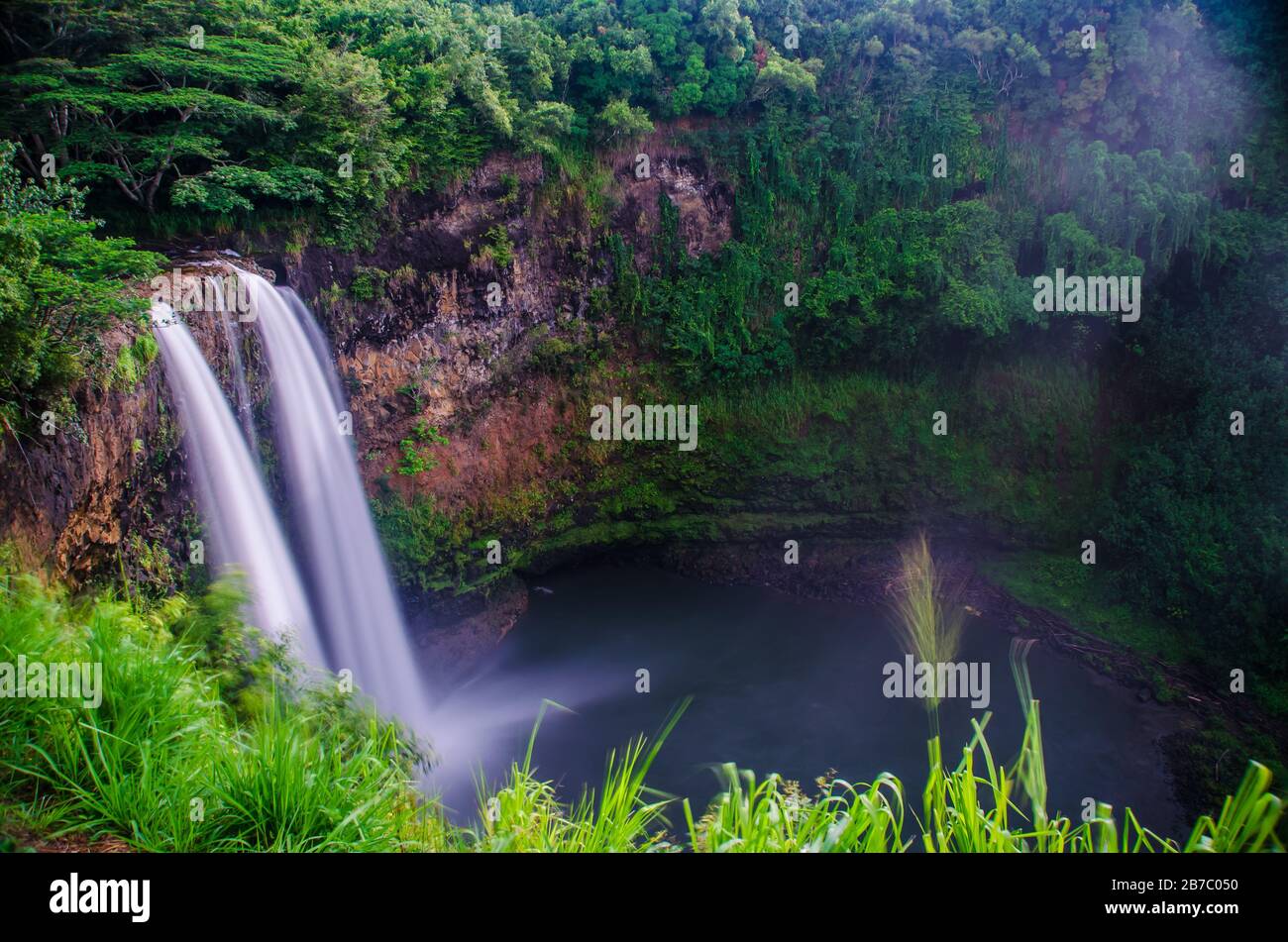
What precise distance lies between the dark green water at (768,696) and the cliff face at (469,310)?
129 inches

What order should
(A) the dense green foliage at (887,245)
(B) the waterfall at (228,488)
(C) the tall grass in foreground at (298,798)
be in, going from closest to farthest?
(C) the tall grass in foreground at (298,798), (B) the waterfall at (228,488), (A) the dense green foliage at (887,245)

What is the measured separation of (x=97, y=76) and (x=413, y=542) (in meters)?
7.91

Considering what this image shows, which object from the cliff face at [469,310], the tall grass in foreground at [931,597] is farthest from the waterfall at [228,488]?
the tall grass in foreground at [931,597]

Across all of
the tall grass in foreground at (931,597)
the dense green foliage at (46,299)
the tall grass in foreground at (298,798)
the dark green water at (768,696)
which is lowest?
the dark green water at (768,696)

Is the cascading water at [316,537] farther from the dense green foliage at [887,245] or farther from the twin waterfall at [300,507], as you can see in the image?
the dense green foliage at [887,245]

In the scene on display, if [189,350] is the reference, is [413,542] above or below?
below

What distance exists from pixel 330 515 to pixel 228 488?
253 cm

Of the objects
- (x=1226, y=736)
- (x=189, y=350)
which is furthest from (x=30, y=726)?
(x=1226, y=736)

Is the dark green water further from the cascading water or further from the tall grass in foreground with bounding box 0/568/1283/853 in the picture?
the tall grass in foreground with bounding box 0/568/1283/853

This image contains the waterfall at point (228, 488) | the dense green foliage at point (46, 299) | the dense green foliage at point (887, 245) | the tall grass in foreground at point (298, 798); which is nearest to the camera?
the tall grass in foreground at point (298, 798)

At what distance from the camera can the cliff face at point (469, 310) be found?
460 inches

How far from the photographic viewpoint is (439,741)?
36.9ft

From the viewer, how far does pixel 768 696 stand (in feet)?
41.5
